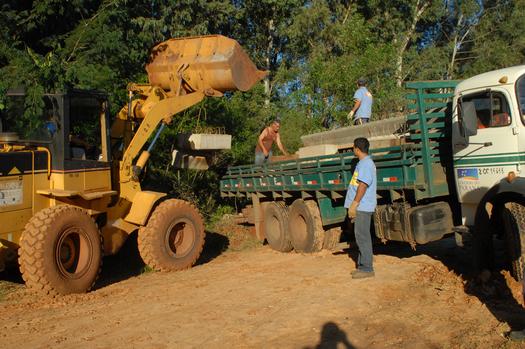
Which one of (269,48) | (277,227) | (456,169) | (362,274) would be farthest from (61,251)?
(269,48)

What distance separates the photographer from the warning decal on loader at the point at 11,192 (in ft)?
21.9

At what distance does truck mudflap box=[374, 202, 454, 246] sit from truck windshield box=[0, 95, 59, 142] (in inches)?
185

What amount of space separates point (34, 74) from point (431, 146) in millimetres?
6402

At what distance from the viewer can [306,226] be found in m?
9.20

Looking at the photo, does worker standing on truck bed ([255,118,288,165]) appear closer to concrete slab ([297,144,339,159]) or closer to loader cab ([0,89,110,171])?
concrete slab ([297,144,339,159])

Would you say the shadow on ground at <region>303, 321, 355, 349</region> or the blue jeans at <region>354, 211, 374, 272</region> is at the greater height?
the blue jeans at <region>354, 211, 374, 272</region>

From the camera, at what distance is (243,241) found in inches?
446

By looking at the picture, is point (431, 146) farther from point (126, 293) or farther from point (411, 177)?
point (126, 293)

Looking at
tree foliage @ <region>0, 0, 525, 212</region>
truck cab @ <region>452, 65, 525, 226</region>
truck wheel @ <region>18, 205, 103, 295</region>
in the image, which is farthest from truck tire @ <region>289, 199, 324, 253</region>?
tree foliage @ <region>0, 0, 525, 212</region>

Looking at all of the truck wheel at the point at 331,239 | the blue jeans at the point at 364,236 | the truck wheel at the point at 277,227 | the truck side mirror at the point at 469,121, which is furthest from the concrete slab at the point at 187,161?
the truck side mirror at the point at 469,121

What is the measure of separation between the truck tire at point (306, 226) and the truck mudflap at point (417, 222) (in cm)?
191

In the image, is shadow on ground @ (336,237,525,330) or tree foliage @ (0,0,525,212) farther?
tree foliage @ (0,0,525,212)

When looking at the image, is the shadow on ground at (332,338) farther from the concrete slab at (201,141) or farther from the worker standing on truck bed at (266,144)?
the worker standing on truck bed at (266,144)

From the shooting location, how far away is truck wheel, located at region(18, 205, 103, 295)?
6531 mm
